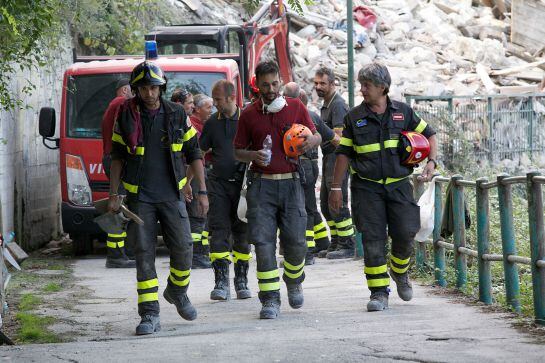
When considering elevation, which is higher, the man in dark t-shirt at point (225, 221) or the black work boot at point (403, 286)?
the man in dark t-shirt at point (225, 221)

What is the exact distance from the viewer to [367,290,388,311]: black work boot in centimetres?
892

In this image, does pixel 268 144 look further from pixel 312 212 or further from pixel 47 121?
pixel 47 121

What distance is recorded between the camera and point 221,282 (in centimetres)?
1005

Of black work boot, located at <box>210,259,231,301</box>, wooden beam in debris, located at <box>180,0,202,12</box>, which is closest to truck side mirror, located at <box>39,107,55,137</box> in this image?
black work boot, located at <box>210,259,231,301</box>

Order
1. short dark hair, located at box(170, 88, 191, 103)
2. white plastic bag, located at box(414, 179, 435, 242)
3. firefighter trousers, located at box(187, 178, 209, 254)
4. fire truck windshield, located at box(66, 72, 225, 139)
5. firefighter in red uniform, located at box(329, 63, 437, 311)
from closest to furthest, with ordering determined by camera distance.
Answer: firefighter in red uniform, located at box(329, 63, 437, 311) → white plastic bag, located at box(414, 179, 435, 242) → firefighter trousers, located at box(187, 178, 209, 254) → short dark hair, located at box(170, 88, 191, 103) → fire truck windshield, located at box(66, 72, 225, 139)

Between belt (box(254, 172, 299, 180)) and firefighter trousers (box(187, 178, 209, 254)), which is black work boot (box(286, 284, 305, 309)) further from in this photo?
firefighter trousers (box(187, 178, 209, 254))

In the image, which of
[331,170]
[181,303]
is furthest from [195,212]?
[181,303]

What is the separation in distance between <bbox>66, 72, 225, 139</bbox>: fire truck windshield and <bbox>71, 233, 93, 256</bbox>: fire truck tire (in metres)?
1.37

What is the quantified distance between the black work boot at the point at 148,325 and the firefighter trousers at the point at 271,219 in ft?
3.18

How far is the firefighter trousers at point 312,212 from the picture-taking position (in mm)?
11961

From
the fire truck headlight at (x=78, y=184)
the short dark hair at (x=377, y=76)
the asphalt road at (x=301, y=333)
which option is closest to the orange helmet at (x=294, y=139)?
the short dark hair at (x=377, y=76)

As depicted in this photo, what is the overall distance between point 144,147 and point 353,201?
1828mm

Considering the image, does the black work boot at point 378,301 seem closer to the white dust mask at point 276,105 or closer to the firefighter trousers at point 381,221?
the firefighter trousers at point 381,221

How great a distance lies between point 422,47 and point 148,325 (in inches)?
1010
